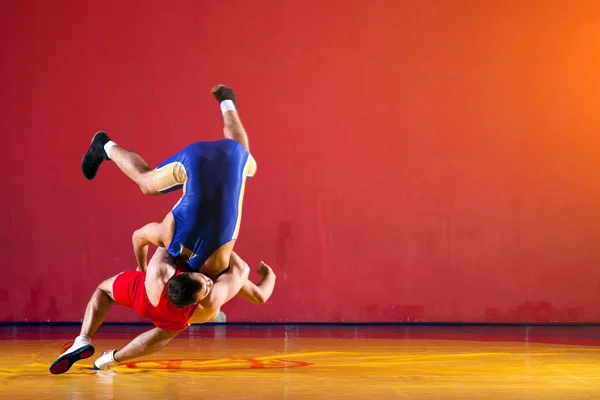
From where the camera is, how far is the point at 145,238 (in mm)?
3861

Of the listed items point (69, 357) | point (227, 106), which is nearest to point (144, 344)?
point (69, 357)

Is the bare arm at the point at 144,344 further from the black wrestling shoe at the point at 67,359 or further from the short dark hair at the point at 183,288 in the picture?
the short dark hair at the point at 183,288

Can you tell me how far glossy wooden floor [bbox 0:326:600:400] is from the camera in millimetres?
3271

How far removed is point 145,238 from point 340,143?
2892 millimetres

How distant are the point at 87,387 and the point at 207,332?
2.61 m

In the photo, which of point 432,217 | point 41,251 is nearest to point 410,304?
point 432,217

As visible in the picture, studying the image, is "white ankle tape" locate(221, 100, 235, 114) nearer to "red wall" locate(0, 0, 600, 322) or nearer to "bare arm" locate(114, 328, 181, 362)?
"bare arm" locate(114, 328, 181, 362)

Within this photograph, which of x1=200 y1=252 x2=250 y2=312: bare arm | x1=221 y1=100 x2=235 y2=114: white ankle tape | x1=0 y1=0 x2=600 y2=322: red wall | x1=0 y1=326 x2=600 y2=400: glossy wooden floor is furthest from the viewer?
x1=0 y1=0 x2=600 y2=322: red wall

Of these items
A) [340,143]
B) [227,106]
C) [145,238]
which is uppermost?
[340,143]

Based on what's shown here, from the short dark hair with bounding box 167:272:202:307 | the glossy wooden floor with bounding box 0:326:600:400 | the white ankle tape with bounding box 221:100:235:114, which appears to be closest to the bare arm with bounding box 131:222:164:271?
the short dark hair with bounding box 167:272:202:307

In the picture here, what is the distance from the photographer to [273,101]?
6.51 metres

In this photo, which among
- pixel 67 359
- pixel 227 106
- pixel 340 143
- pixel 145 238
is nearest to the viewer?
pixel 67 359

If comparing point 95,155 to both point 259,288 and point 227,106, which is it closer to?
point 227,106

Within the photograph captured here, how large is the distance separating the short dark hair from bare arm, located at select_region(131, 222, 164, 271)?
407mm
